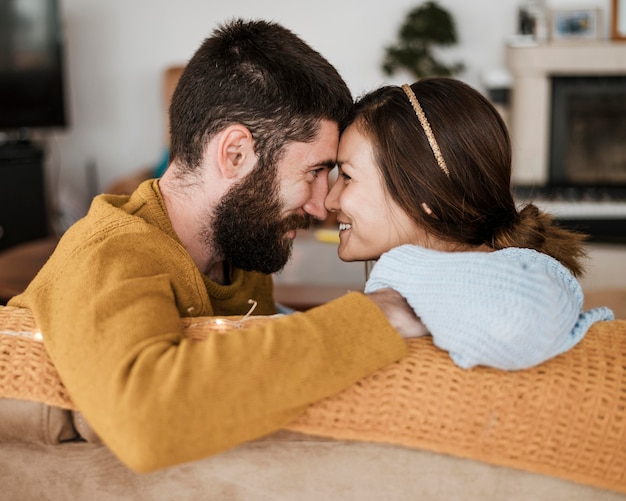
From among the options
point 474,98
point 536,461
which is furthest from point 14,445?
point 474,98

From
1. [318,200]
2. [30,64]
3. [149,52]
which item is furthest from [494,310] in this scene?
[149,52]

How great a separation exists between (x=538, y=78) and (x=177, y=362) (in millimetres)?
4181

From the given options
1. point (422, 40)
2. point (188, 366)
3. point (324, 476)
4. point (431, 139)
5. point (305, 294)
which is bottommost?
point (305, 294)

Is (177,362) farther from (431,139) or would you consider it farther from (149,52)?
(149,52)

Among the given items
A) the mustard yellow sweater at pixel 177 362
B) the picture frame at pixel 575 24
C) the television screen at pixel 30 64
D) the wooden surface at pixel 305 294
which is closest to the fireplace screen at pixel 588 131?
the picture frame at pixel 575 24

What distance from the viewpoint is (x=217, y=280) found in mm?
1746

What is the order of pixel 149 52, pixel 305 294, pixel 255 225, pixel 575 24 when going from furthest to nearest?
pixel 149 52 → pixel 575 24 → pixel 305 294 → pixel 255 225

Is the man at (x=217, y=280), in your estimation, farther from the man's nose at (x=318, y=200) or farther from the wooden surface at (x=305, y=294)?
the wooden surface at (x=305, y=294)

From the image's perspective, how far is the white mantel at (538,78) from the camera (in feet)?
14.9

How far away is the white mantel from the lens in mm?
4531

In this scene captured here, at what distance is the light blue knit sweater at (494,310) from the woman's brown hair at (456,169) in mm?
372

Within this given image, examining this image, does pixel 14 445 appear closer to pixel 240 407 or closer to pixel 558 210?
pixel 240 407

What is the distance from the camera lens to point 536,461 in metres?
0.95

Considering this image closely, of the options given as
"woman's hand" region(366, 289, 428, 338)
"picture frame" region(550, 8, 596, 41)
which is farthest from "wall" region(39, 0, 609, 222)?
"woman's hand" region(366, 289, 428, 338)
